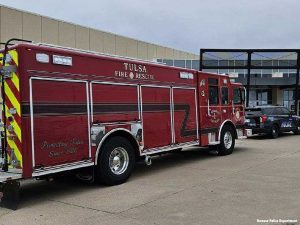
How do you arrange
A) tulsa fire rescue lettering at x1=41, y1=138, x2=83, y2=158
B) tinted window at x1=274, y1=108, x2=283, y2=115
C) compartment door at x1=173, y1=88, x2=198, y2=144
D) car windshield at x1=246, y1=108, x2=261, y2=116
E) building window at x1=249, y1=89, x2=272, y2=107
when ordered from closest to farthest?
tulsa fire rescue lettering at x1=41, y1=138, x2=83, y2=158 → compartment door at x1=173, y1=88, x2=198, y2=144 → car windshield at x1=246, y1=108, x2=261, y2=116 → tinted window at x1=274, y1=108, x2=283, y2=115 → building window at x1=249, y1=89, x2=272, y2=107

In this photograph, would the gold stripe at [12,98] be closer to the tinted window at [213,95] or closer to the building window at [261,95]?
the tinted window at [213,95]

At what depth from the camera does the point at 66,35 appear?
3856 centimetres

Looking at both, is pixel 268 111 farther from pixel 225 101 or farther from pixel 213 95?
pixel 213 95

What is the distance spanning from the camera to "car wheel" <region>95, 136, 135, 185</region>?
27.7 ft

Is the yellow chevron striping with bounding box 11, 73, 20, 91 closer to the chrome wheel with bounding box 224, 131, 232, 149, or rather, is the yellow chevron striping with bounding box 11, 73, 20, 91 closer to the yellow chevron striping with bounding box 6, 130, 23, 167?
the yellow chevron striping with bounding box 6, 130, 23, 167

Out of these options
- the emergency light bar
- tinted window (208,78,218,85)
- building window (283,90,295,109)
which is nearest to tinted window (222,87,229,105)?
tinted window (208,78,218,85)

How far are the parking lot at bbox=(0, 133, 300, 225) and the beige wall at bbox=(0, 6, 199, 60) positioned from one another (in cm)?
2555

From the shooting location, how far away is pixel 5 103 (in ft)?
24.1

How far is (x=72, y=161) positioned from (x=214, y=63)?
22.3 meters

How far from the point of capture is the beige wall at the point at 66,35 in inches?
1288

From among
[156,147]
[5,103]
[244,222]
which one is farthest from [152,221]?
[156,147]

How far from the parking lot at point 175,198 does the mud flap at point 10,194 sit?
14 cm

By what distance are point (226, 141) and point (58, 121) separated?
7514 mm

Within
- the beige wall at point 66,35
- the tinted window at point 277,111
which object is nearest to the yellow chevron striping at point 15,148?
the tinted window at point 277,111
